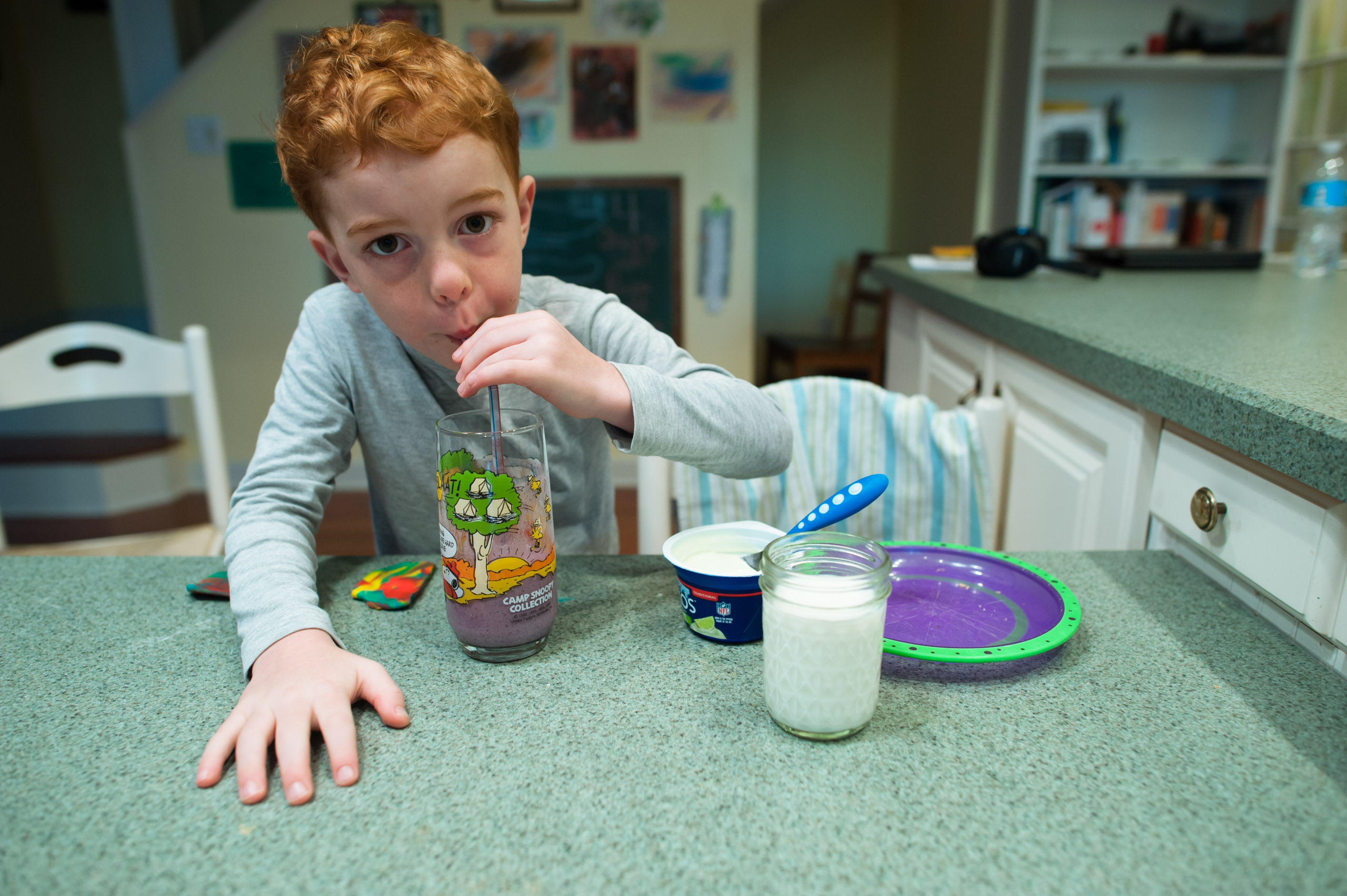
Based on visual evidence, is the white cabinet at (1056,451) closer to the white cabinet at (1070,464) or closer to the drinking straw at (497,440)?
the white cabinet at (1070,464)

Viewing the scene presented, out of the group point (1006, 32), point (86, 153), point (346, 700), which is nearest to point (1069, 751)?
point (346, 700)

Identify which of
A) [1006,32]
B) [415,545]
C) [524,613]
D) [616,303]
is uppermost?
[1006,32]

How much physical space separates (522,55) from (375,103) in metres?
2.50

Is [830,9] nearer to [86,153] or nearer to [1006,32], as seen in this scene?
[1006,32]

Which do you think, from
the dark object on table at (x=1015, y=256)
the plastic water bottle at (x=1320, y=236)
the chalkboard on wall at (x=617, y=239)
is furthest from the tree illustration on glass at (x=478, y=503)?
the chalkboard on wall at (x=617, y=239)

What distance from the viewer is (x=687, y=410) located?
2.29ft

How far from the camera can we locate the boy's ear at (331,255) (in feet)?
2.40

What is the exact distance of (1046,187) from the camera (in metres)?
3.25

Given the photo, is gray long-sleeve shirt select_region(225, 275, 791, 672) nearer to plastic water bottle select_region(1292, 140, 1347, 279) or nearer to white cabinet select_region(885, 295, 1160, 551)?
white cabinet select_region(885, 295, 1160, 551)

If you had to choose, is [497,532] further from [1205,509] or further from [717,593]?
[1205,509]

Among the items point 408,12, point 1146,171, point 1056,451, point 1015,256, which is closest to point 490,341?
point 1056,451

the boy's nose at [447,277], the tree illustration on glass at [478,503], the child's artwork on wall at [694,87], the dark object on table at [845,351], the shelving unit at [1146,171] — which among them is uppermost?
the child's artwork on wall at [694,87]

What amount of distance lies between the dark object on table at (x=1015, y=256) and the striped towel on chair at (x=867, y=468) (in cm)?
80

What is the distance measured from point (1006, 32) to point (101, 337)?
3.30m
